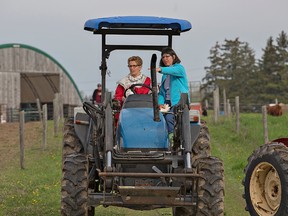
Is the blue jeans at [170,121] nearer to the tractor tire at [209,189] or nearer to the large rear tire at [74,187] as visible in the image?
the tractor tire at [209,189]

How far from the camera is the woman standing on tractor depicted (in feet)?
27.4

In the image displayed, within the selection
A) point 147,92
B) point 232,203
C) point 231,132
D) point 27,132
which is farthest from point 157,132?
point 27,132

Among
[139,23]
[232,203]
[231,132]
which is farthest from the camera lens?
[231,132]

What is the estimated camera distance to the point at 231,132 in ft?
86.9

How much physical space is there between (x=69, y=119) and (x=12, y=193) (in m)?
2.60

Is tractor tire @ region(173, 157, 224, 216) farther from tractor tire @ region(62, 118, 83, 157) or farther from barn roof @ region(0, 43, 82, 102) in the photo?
barn roof @ region(0, 43, 82, 102)

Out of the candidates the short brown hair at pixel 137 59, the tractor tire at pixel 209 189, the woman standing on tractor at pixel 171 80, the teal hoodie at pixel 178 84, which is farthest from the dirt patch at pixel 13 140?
the tractor tire at pixel 209 189

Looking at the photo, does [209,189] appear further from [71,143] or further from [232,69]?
[232,69]

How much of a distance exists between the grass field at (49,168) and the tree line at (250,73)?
39.1 m

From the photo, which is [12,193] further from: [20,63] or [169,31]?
[20,63]

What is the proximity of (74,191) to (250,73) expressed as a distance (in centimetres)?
7181

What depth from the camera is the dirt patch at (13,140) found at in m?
19.4

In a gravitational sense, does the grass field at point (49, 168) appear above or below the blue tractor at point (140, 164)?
below

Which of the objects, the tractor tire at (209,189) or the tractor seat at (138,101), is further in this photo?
the tractor seat at (138,101)
